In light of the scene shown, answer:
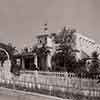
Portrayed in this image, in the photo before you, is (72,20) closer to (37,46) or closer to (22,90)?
(37,46)

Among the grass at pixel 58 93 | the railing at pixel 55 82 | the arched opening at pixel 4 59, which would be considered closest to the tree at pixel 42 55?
the railing at pixel 55 82

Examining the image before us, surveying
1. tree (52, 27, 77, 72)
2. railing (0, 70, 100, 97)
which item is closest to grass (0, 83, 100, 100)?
railing (0, 70, 100, 97)

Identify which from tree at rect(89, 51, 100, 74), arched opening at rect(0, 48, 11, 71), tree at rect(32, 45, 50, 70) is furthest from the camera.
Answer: arched opening at rect(0, 48, 11, 71)

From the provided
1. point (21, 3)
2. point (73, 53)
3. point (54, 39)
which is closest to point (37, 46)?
point (54, 39)

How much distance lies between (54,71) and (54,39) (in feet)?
0.84

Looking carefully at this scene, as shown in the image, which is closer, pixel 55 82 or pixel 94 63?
pixel 94 63

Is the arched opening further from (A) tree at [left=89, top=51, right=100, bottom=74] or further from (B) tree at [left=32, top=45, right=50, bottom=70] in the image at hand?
(A) tree at [left=89, top=51, right=100, bottom=74]

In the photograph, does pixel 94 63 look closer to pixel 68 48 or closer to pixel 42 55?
pixel 68 48

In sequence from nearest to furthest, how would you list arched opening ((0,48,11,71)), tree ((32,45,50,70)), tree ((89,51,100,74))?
tree ((89,51,100,74)) < tree ((32,45,50,70)) < arched opening ((0,48,11,71))

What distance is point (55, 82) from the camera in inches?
62.2

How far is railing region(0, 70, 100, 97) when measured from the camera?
1421 millimetres

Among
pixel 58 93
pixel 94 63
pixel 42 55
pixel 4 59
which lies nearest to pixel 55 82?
pixel 58 93

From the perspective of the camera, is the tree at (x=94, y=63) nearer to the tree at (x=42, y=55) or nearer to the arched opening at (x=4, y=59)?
the tree at (x=42, y=55)

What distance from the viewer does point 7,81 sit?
6.11 feet
